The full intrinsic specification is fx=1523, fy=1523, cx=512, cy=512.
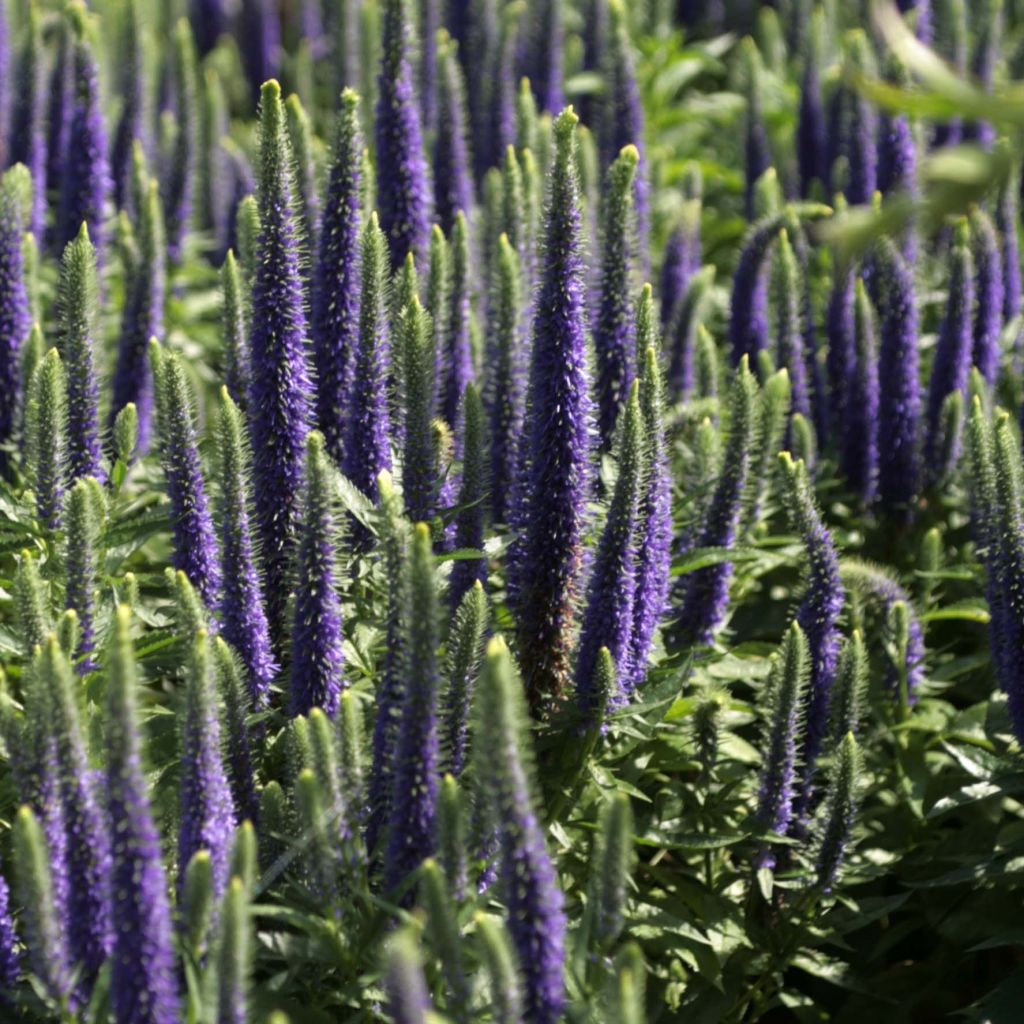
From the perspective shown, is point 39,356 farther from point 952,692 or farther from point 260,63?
point 260,63

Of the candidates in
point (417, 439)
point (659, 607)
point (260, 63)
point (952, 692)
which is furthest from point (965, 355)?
point (260, 63)

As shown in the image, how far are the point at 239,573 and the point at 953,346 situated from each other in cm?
332

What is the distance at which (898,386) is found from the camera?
6188 mm

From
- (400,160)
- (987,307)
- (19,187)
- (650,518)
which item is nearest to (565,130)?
(650,518)

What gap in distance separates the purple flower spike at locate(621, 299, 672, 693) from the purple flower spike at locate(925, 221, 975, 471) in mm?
2070

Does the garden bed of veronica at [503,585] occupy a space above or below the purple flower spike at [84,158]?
below

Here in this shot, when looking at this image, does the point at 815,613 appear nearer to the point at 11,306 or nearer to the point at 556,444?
the point at 556,444

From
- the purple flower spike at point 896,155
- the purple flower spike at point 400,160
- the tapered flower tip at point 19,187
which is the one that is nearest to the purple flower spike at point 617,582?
the purple flower spike at point 400,160

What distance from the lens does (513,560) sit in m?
4.49

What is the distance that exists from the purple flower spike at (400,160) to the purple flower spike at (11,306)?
1.32 m

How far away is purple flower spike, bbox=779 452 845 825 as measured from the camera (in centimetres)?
469

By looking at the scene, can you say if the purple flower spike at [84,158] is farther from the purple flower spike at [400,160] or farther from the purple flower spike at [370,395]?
the purple flower spike at [370,395]

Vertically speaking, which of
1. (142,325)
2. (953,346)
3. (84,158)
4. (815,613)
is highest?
(84,158)

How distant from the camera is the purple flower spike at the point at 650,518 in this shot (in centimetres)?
423
